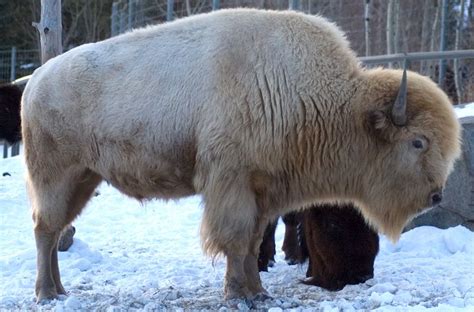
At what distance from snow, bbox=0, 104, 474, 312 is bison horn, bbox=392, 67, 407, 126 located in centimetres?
117

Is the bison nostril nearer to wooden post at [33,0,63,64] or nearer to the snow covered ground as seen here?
the snow covered ground

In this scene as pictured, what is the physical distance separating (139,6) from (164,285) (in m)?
11.7

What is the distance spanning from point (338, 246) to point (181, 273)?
1.42 m

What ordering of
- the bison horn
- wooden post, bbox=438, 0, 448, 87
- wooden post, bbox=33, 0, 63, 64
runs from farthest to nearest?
wooden post, bbox=438, 0, 448, 87 < wooden post, bbox=33, 0, 63, 64 < the bison horn

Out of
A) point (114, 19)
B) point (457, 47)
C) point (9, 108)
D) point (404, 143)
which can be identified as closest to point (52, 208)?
point (404, 143)

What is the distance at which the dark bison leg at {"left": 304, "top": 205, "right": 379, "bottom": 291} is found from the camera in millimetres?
6379

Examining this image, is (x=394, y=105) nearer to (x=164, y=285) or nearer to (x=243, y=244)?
(x=243, y=244)

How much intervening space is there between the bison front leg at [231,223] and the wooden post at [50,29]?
3451 millimetres

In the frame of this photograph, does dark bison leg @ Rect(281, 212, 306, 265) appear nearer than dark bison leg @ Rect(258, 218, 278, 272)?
No

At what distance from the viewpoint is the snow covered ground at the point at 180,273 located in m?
5.78

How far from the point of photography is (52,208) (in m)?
6.61

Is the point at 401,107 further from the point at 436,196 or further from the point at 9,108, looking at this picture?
the point at 9,108

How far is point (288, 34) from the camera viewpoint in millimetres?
6062

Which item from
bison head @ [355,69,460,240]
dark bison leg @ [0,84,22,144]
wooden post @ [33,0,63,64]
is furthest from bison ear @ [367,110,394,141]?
dark bison leg @ [0,84,22,144]
